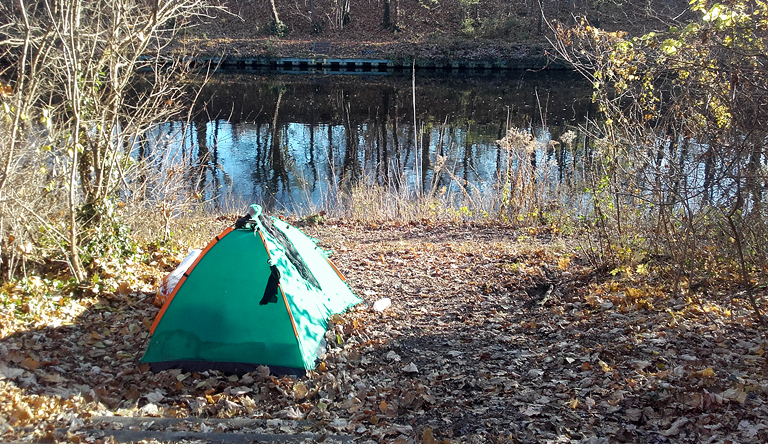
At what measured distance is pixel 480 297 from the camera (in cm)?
713

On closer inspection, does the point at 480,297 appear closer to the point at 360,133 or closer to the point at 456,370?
the point at 456,370

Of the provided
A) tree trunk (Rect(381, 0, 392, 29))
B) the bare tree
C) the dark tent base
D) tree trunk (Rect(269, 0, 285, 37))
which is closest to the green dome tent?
the dark tent base

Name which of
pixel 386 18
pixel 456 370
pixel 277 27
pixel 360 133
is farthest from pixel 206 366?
pixel 386 18

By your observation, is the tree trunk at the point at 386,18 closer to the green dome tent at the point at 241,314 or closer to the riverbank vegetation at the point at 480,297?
the riverbank vegetation at the point at 480,297

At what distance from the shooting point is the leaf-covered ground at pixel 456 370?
13.5ft

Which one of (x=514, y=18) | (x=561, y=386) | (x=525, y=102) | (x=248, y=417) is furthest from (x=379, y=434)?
(x=514, y=18)

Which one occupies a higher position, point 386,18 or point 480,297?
point 386,18

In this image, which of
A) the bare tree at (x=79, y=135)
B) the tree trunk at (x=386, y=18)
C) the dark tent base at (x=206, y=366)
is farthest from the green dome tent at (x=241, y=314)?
the tree trunk at (x=386, y=18)

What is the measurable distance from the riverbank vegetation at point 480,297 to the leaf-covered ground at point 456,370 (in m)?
0.02

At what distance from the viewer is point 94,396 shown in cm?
483

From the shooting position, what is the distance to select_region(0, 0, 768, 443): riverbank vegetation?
14.2 ft

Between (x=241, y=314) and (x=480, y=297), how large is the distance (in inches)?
113

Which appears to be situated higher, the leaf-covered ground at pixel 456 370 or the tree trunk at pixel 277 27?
the tree trunk at pixel 277 27

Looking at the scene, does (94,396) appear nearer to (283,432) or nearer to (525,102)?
(283,432)
